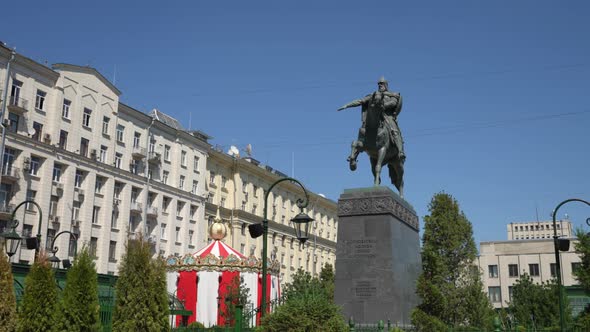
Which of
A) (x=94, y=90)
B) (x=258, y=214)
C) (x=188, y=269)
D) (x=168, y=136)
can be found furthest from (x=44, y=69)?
(x=258, y=214)

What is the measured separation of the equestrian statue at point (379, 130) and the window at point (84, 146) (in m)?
33.7

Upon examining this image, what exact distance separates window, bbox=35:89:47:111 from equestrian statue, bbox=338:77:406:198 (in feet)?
103

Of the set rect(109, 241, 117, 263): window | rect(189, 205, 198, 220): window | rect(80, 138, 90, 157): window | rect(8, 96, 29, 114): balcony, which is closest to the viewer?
rect(8, 96, 29, 114): balcony

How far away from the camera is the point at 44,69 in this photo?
1690 inches

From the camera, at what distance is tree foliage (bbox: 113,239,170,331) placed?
13977 millimetres

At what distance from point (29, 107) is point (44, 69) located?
307cm

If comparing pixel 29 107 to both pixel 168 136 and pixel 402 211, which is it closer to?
pixel 168 136

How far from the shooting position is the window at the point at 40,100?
42531 mm

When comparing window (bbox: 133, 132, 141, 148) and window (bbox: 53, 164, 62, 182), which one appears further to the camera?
window (bbox: 133, 132, 141, 148)

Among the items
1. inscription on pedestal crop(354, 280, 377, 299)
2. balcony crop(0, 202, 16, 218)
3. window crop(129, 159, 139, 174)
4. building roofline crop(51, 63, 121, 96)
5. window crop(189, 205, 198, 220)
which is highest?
building roofline crop(51, 63, 121, 96)

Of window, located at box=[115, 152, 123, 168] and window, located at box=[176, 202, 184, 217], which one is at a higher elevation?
window, located at box=[115, 152, 123, 168]

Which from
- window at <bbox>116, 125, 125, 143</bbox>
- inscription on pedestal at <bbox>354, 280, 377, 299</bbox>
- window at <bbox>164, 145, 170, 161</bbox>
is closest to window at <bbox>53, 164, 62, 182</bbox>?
window at <bbox>116, 125, 125, 143</bbox>

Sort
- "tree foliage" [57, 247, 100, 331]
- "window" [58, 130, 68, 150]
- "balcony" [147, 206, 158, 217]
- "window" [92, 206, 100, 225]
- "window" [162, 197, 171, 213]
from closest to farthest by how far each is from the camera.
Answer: "tree foliage" [57, 247, 100, 331] < "window" [58, 130, 68, 150] < "window" [92, 206, 100, 225] < "balcony" [147, 206, 158, 217] < "window" [162, 197, 171, 213]

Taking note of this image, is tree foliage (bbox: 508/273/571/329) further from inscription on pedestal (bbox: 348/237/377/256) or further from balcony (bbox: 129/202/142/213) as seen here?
balcony (bbox: 129/202/142/213)
